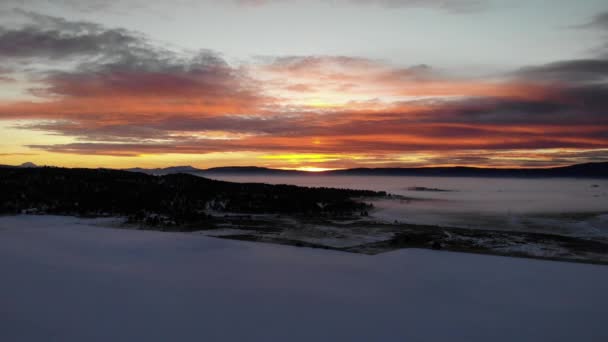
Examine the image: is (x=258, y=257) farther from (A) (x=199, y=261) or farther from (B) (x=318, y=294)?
(B) (x=318, y=294)

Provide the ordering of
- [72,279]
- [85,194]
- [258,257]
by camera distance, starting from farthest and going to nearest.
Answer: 1. [85,194]
2. [258,257]
3. [72,279]

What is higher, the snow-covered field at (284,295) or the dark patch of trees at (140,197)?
the dark patch of trees at (140,197)

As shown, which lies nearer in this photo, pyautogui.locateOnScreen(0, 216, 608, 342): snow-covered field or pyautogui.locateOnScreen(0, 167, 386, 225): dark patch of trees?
pyautogui.locateOnScreen(0, 216, 608, 342): snow-covered field

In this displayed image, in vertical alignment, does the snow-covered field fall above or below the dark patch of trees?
below

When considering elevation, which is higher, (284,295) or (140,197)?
(140,197)

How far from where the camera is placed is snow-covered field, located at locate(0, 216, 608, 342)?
6074 millimetres

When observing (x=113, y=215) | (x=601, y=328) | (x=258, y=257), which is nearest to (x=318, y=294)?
(x=258, y=257)

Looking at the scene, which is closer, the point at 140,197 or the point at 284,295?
the point at 284,295

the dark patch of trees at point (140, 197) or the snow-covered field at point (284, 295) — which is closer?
the snow-covered field at point (284, 295)

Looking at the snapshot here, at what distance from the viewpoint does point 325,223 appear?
58.7ft

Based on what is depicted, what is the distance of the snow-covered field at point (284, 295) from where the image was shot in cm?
607

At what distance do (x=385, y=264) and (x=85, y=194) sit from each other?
16038mm

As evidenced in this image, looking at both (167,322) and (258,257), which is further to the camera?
(258,257)

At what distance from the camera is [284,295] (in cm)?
772
